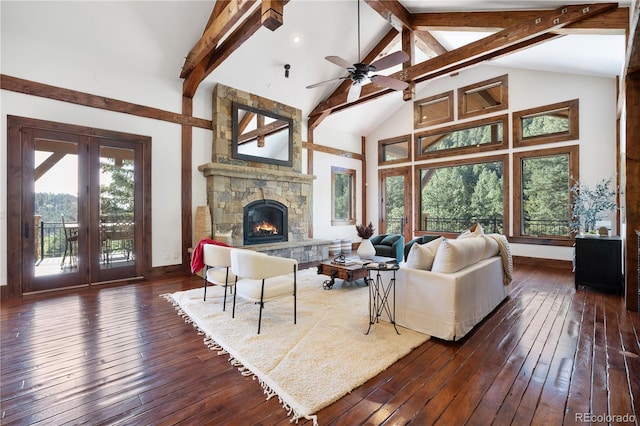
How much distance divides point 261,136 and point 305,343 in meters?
4.99

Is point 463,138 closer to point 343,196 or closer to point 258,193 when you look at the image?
point 343,196

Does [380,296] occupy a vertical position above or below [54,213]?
below

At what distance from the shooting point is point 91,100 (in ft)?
15.3

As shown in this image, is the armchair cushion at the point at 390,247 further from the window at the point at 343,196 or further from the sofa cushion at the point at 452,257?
the window at the point at 343,196

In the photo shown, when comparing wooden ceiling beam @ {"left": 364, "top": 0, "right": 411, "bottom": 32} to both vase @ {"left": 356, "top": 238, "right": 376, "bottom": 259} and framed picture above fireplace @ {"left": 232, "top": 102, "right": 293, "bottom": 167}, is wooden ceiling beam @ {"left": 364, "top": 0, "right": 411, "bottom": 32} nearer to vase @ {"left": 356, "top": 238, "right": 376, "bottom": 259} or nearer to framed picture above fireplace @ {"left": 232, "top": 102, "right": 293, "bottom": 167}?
framed picture above fireplace @ {"left": 232, "top": 102, "right": 293, "bottom": 167}

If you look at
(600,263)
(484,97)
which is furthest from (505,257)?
(484,97)

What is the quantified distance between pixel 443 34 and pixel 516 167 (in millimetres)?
3303

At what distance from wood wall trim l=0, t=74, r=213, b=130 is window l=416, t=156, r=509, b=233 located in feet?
19.2

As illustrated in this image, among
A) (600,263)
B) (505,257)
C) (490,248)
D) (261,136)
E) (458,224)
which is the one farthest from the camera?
(458,224)

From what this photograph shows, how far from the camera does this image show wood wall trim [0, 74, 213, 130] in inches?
160

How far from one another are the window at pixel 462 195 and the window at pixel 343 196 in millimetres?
2037

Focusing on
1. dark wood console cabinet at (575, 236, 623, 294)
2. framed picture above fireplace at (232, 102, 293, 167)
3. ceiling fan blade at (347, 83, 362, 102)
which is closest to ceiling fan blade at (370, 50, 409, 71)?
ceiling fan blade at (347, 83, 362, 102)

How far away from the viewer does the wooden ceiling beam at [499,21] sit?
145 inches

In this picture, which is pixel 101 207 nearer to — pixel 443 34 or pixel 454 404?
pixel 454 404
